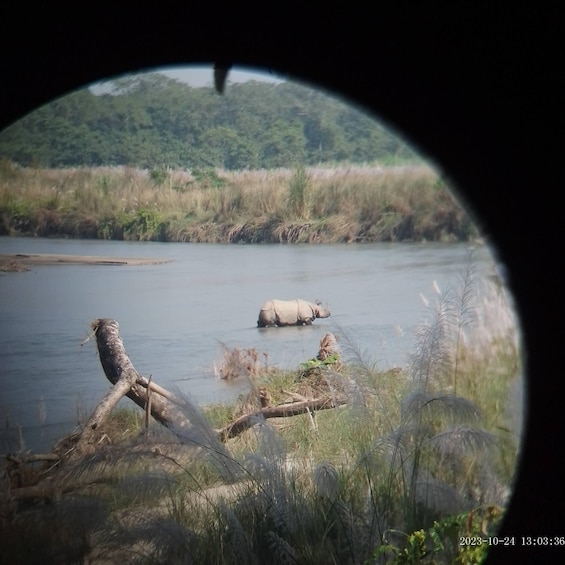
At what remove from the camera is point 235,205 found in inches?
241

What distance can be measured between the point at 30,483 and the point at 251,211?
7.85 feet

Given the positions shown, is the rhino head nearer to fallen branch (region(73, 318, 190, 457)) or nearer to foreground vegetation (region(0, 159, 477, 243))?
foreground vegetation (region(0, 159, 477, 243))

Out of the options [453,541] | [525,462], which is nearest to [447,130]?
[525,462]

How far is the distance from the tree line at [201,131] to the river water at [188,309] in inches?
24.5

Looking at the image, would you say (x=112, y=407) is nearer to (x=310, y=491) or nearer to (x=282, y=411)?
(x=282, y=411)

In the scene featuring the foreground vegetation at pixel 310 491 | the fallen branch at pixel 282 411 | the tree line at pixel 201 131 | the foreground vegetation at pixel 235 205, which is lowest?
the foreground vegetation at pixel 310 491

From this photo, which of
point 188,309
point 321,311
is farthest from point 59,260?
point 321,311

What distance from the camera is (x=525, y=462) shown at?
14.7 ft

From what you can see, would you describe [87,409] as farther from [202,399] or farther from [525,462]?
[525,462]

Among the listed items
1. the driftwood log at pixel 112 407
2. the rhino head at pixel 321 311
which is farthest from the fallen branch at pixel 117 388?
the rhino head at pixel 321 311

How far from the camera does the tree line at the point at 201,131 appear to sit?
563 cm

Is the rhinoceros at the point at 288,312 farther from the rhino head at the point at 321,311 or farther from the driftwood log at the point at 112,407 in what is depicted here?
the driftwood log at the point at 112,407

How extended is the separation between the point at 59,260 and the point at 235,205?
1309 mm

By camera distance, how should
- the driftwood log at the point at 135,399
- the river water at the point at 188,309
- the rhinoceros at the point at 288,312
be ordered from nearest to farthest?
the driftwood log at the point at 135,399 < the river water at the point at 188,309 < the rhinoceros at the point at 288,312
